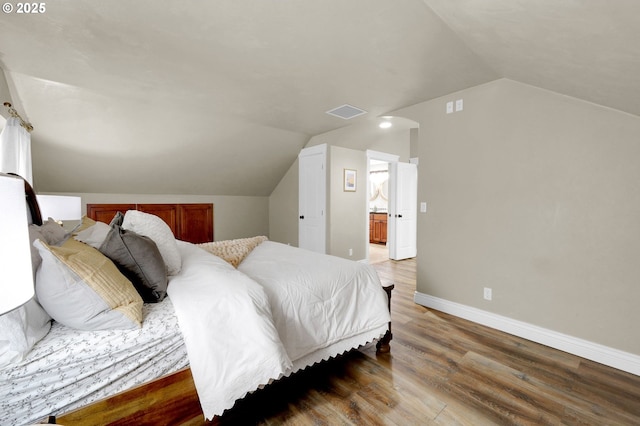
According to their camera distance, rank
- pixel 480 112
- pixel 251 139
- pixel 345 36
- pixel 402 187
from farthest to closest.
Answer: pixel 402 187, pixel 251 139, pixel 480 112, pixel 345 36

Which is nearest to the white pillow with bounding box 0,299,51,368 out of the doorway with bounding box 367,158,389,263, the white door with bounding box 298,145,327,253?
the white door with bounding box 298,145,327,253

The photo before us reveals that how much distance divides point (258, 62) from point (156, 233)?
5.48ft

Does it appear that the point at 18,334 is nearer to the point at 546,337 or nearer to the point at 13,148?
the point at 13,148

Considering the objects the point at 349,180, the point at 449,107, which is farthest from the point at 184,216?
the point at 449,107

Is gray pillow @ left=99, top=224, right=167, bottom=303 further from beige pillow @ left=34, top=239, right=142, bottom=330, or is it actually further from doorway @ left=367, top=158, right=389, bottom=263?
doorway @ left=367, top=158, right=389, bottom=263

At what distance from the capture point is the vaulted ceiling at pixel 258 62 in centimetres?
164

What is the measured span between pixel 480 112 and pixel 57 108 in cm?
451

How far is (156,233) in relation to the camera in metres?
1.73

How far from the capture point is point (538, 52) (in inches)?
71.1

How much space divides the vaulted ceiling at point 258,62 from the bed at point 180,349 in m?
1.41

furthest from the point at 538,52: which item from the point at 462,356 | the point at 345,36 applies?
the point at 462,356

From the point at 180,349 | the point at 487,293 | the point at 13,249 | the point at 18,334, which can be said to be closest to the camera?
the point at 13,249

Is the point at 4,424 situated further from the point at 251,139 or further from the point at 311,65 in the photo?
the point at 251,139

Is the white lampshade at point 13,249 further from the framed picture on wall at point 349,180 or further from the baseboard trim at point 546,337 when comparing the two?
the framed picture on wall at point 349,180
